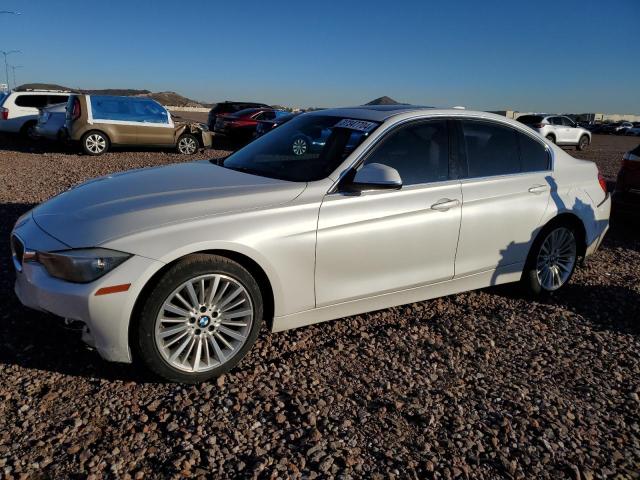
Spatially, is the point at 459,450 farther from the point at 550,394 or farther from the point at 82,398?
the point at 82,398

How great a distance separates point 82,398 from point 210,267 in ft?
3.27

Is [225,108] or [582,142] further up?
[225,108]

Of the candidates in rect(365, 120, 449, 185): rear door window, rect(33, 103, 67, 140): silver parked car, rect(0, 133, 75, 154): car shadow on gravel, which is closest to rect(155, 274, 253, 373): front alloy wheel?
rect(365, 120, 449, 185): rear door window

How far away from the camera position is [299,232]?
3174mm

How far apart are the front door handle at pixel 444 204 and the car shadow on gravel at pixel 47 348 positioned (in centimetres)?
222

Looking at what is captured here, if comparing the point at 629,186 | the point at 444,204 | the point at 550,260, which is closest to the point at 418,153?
the point at 444,204

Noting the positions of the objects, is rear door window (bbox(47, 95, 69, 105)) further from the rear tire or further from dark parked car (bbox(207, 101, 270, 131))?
the rear tire

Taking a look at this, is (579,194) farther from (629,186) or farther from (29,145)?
(29,145)

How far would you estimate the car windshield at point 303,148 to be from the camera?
3610 millimetres

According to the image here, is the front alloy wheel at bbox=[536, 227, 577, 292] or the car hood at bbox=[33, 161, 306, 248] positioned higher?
the car hood at bbox=[33, 161, 306, 248]

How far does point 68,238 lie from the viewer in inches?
112

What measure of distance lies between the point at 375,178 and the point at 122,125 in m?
11.6

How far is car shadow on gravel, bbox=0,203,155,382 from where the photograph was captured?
3.10 m

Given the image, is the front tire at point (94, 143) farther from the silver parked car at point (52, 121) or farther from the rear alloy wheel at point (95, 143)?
the silver parked car at point (52, 121)
